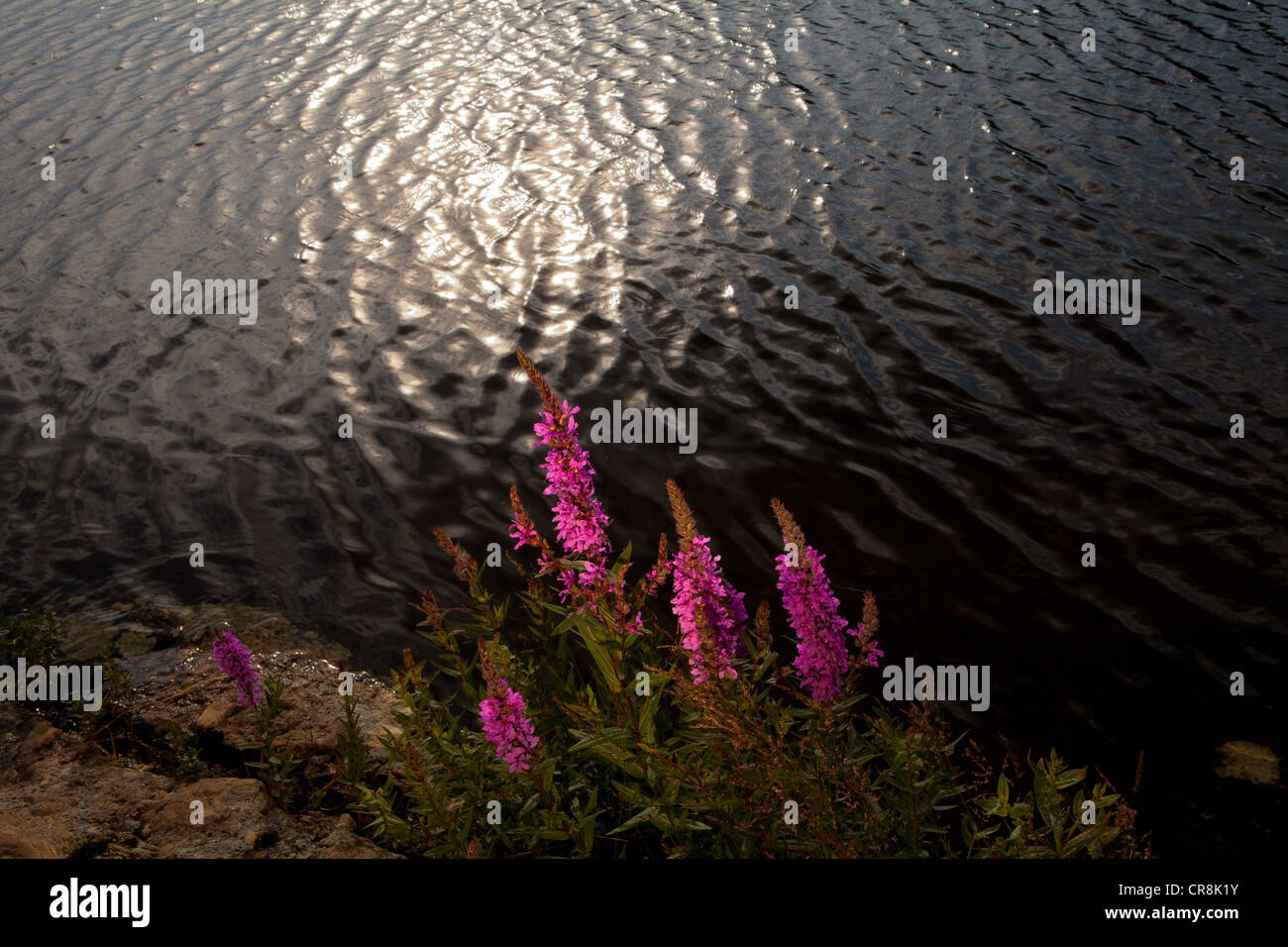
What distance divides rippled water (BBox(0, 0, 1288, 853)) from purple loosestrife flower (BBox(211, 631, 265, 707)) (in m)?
1.67

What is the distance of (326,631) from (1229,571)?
708 cm

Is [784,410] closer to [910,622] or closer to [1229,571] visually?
[910,622]

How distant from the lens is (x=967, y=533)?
7.90m

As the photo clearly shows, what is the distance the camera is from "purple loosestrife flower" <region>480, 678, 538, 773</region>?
456 cm

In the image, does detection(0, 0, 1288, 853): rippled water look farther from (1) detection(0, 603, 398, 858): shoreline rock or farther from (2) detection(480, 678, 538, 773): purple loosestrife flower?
(2) detection(480, 678, 538, 773): purple loosestrife flower

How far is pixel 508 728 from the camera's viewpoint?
15.1 ft

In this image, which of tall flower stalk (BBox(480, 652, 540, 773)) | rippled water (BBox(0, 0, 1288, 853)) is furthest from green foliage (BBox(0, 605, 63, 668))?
tall flower stalk (BBox(480, 652, 540, 773))

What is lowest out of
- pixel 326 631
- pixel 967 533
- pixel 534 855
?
pixel 534 855

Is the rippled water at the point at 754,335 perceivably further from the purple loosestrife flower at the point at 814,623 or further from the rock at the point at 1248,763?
the purple loosestrife flower at the point at 814,623

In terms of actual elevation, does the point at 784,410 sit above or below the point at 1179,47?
below

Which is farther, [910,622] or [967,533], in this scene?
[967,533]

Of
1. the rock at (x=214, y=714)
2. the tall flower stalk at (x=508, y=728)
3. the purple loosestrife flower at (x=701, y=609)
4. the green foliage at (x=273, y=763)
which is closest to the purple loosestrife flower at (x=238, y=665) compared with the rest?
the green foliage at (x=273, y=763)

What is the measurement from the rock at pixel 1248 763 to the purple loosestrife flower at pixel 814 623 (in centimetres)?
283
